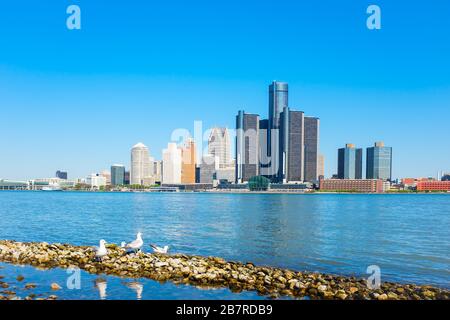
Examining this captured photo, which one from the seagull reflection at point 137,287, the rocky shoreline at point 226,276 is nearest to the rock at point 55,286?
the rocky shoreline at point 226,276

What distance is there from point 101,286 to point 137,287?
1887 millimetres

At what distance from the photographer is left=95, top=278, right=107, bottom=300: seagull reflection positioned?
19.3m

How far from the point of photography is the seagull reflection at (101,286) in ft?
63.3

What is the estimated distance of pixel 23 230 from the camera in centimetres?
5006

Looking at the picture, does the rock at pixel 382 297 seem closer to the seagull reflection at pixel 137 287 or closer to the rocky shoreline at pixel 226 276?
the rocky shoreline at pixel 226 276

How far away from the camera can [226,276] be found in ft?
72.4

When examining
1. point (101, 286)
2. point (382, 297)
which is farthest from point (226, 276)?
point (382, 297)

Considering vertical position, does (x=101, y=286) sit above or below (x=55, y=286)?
below

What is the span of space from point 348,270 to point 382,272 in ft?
7.62

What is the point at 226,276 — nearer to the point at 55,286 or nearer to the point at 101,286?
the point at 101,286

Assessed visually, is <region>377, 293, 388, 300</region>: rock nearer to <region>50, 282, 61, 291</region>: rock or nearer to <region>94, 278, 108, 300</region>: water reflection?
<region>94, 278, 108, 300</region>: water reflection

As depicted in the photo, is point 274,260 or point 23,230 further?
point 23,230
